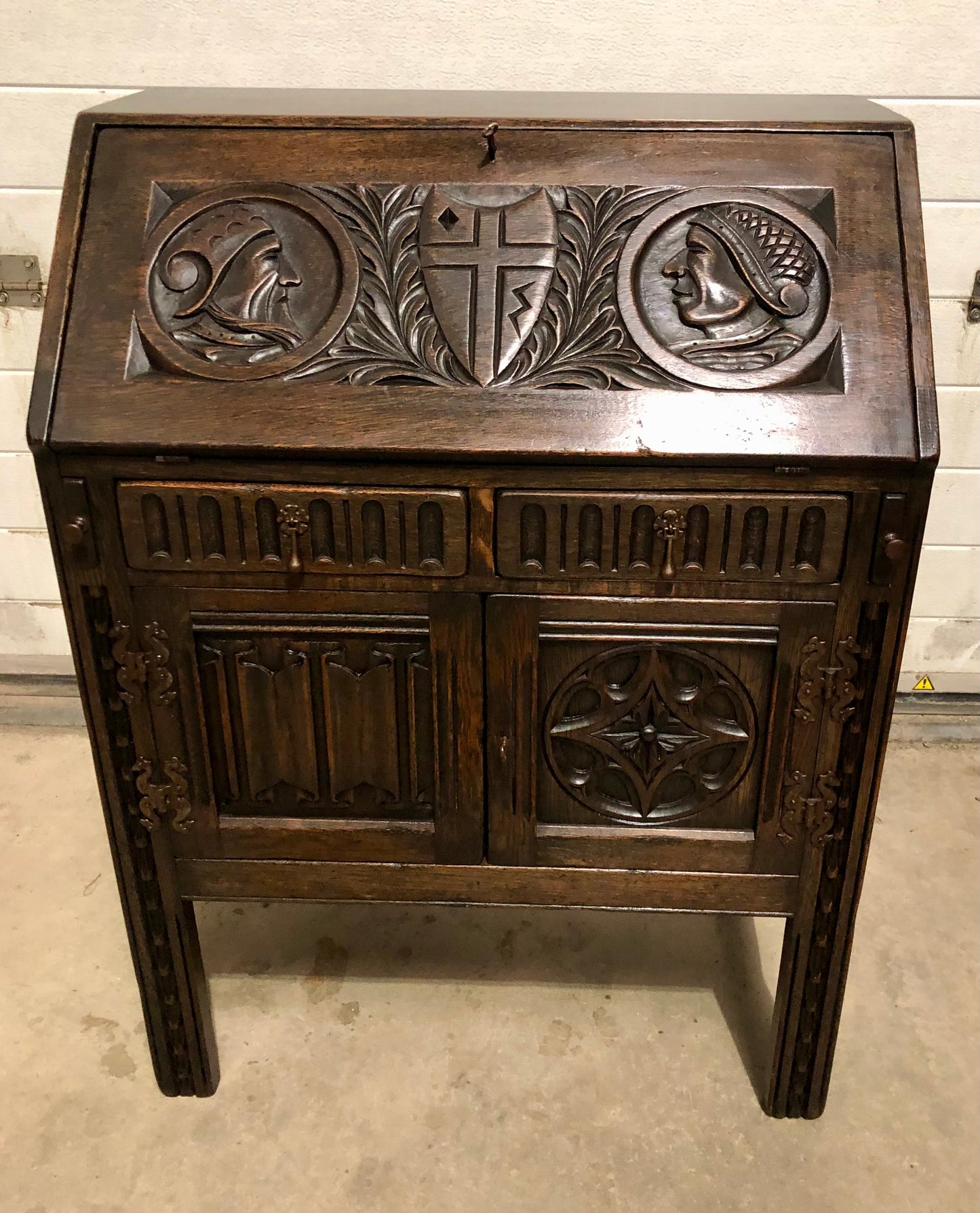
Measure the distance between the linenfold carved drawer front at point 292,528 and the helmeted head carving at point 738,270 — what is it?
380mm

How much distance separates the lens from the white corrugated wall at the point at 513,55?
70.4 inches

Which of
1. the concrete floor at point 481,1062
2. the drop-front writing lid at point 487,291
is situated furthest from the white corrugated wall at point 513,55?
the concrete floor at point 481,1062

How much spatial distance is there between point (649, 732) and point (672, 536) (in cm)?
29

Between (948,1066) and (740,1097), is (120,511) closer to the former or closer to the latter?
(740,1097)

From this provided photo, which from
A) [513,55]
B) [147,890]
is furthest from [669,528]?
[513,55]

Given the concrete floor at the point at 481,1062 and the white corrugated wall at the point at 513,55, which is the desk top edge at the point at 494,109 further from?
the concrete floor at the point at 481,1062

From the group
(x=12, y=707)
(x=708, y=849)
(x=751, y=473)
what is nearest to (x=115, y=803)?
(x=708, y=849)

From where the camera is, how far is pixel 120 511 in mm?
1177

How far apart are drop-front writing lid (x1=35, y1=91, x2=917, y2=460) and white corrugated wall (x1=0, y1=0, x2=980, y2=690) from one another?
746 mm

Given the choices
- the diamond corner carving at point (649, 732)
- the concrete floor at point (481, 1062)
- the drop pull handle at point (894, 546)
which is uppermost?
the drop pull handle at point (894, 546)

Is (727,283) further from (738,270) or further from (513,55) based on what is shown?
(513,55)

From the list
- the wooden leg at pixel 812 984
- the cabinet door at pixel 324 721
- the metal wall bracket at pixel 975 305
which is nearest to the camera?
the cabinet door at pixel 324 721

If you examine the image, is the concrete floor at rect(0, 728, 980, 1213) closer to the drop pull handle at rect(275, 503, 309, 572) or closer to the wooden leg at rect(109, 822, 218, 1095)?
the wooden leg at rect(109, 822, 218, 1095)

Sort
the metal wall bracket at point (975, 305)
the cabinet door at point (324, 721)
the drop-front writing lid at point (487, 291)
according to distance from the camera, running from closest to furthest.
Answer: the drop-front writing lid at point (487, 291) < the cabinet door at point (324, 721) < the metal wall bracket at point (975, 305)
